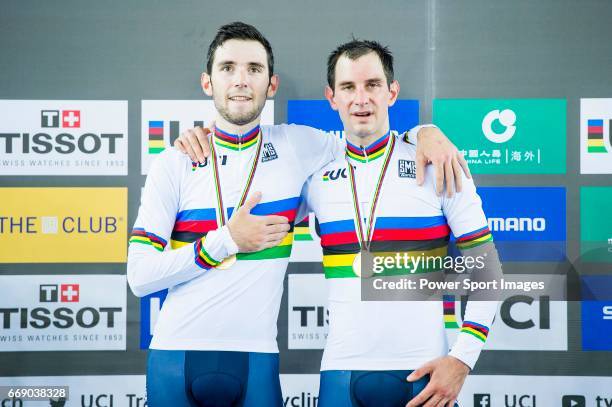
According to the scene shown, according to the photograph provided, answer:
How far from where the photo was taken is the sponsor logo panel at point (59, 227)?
2844mm

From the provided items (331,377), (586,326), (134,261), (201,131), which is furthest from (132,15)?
(586,326)

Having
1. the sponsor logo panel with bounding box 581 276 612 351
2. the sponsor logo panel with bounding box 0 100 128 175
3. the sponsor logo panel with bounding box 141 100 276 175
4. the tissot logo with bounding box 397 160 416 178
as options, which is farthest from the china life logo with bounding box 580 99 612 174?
the sponsor logo panel with bounding box 0 100 128 175

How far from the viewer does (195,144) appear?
2.11 m

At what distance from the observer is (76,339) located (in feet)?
9.34

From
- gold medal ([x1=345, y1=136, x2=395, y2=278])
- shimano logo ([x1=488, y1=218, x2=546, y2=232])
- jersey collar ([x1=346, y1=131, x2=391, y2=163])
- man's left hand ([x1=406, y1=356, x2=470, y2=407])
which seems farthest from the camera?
shimano logo ([x1=488, y1=218, x2=546, y2=232])

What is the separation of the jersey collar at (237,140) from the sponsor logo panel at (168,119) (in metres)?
0.74

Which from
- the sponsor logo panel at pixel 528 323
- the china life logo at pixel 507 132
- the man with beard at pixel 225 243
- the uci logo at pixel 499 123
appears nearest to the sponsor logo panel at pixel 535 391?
the sponsor logo panel at pixel 528 323

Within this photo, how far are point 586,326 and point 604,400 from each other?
1.13 feet

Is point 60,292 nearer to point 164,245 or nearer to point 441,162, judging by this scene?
point 164,245

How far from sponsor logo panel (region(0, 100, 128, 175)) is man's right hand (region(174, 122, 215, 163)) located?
81 centimetres

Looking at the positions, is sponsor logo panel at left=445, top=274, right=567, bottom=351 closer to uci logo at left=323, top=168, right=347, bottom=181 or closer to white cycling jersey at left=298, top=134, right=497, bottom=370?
white cycling jersey at left=298, top=134, right=497, bottom=370

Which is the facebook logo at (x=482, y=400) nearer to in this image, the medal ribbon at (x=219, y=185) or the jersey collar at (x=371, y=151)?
the jersey collar at (x=371, y=151)

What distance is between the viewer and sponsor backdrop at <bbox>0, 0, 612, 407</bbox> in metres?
2.84

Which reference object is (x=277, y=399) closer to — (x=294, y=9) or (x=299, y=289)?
(x=299, y=289)
